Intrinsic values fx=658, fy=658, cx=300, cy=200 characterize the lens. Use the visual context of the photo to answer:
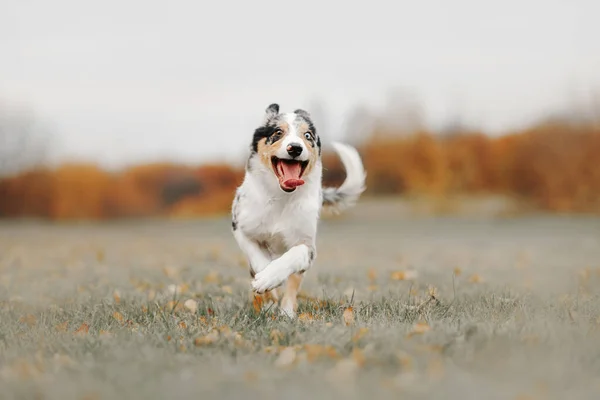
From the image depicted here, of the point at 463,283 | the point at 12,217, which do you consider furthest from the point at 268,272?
the point at 12,217

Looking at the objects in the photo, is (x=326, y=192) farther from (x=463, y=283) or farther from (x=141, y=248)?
(x=141, y=248)

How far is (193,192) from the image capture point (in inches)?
1069

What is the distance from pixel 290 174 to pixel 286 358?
1.75 meters

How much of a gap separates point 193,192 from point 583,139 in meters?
16.6

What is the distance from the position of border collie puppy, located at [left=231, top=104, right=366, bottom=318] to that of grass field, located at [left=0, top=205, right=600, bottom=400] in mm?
382

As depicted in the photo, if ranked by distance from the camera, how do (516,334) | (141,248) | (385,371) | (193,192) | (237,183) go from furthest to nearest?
(193,192) < (141,248) < (237,183) < (516,334) < (385,371)

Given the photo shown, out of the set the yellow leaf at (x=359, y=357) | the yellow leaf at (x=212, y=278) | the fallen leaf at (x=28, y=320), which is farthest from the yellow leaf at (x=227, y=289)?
the yellow leaf at (x=359, y=357)

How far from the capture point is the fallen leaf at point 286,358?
360 cm

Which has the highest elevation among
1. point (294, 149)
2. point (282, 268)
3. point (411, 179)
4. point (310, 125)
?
point (310, 125)

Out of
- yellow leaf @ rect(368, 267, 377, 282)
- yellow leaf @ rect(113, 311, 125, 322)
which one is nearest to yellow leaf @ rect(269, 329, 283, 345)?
yellow leaf @ rect(113, 311, 125, 322)

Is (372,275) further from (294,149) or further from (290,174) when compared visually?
(294,149)

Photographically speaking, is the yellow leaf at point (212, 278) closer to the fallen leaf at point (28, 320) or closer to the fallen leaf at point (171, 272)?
the fallen leaf at point (171, 272)

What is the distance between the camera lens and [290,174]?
198 inches

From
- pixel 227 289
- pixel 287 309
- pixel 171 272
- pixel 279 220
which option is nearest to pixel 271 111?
pixel 279 220
